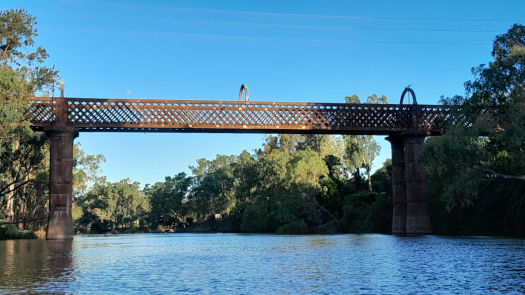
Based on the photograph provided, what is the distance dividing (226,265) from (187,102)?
21299 millimetres

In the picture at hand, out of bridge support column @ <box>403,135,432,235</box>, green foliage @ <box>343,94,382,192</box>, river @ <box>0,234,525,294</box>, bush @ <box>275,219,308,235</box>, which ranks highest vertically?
green foliage @ <box>343,94,382,192</box>

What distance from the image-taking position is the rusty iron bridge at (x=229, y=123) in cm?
3425

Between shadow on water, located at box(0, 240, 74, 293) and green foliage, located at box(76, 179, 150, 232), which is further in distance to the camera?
green foliage, located at box(76, 179, 150, 232)

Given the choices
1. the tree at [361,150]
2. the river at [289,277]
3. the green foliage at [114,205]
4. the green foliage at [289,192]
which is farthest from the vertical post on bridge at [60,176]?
the green foliage at [114,205]

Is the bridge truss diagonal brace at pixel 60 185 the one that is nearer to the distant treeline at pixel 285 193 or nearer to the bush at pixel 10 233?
the bush at pixel 10 233

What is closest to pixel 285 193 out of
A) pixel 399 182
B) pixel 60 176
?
pixel 399 182

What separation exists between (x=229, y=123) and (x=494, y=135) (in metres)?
16.1

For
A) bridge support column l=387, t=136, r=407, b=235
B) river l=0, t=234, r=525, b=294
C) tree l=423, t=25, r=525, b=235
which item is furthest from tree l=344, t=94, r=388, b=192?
river l=0, t=234, r=525, b=294

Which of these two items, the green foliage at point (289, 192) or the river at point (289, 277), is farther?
the green foliage at point (289, 192)

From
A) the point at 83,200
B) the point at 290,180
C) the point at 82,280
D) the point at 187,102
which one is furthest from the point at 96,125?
the point at 83,200

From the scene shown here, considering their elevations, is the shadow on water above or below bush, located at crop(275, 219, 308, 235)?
above

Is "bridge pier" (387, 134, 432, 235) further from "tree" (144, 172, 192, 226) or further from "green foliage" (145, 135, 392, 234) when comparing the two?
"tree" (144, 172, 192, 226)

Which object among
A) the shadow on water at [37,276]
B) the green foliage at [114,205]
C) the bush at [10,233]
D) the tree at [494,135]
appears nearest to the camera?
the shadow on water at [37,276]

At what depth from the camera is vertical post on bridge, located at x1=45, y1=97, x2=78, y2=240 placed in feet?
111
